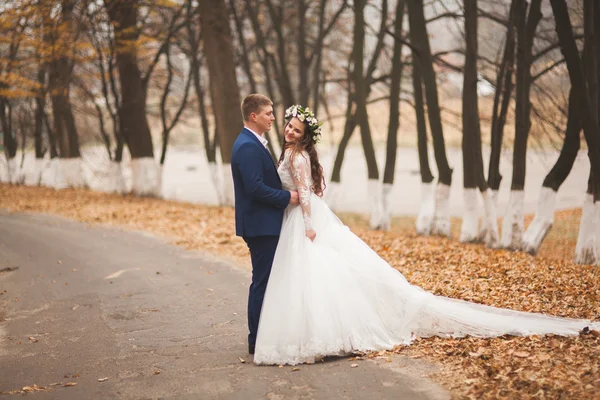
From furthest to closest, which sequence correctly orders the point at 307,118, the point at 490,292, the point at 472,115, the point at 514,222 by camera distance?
the point at 472,115 < the point at 514,222 < the point at 490,292 < the point at 307,118

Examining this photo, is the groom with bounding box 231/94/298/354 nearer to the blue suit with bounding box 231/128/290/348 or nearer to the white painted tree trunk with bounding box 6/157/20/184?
the blue suit with bounding box 231/128/290/348

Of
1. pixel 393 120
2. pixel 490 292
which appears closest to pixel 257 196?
pixel 490 292

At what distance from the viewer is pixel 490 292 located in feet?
23.6

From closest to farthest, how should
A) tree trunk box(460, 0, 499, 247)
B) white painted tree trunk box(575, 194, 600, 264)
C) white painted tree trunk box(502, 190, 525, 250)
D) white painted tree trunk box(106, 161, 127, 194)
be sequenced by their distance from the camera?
1. white painted tree trunk box(575, 194, 600, 264)
2. white painted tree trunk box(502, 190, 525, 250)
3. tree trunk box(460, 0, 499, 247)
4. white painted tree trunk box(106, 161, 127, 194)

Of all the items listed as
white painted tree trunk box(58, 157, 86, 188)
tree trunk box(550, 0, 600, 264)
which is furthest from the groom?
white painted tree trunk box(58, 157, 86, 188)

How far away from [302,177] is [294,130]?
17.1 inches

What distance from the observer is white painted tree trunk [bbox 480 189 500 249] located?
43.8 ft

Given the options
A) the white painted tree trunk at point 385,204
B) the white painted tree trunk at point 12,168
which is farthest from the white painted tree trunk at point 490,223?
the white painted tree trunk at point 12,168

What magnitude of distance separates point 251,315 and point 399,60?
41.8 ft

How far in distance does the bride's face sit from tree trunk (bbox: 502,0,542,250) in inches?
326

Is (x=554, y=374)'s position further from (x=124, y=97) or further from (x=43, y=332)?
(x=124, y=97)

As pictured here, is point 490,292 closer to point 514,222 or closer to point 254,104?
point 254,104

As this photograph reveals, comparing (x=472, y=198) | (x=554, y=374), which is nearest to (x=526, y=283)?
(x=554, y=374)

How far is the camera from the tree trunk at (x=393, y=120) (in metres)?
16.7
